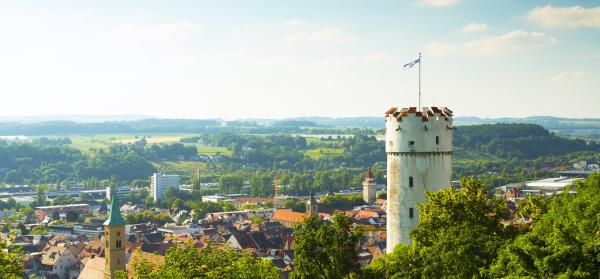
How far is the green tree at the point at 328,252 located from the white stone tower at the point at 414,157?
3.05 m

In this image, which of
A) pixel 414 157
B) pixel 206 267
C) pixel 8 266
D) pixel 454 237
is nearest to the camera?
pixel 454 237

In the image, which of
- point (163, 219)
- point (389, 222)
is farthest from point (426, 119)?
point (163, 219)

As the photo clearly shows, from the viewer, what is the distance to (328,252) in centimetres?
3338

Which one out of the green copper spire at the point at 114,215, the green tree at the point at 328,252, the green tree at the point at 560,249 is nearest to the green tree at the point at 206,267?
the green tree at the point at 328,252

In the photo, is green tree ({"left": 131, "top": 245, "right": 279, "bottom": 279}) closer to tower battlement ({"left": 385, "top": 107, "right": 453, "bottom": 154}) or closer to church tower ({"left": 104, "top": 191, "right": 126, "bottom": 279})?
tower battlement ({"left": 385, "top": 107, "right": 453, "bottom": 154})

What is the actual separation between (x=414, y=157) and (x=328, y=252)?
5.20 m

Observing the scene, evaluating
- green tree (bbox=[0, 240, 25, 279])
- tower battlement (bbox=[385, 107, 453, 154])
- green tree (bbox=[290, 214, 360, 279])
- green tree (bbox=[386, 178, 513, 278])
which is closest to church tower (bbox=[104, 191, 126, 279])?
green tree (bbox=[0, 240, 25, 279])

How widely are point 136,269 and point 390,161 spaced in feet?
40.1

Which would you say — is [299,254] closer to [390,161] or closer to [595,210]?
[390,161]

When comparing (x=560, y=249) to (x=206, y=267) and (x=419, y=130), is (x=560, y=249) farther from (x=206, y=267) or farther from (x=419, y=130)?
(x=206, y=267)

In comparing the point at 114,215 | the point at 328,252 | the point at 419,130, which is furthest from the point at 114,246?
the point at 419,130

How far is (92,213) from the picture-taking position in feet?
651

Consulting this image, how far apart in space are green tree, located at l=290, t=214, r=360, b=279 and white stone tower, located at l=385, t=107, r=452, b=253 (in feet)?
10.0

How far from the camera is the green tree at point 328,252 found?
33.2 metres
